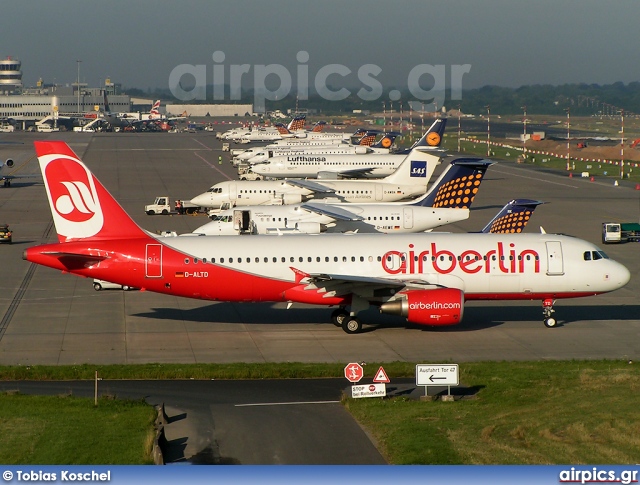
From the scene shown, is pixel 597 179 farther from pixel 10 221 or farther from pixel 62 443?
pixel 62 443

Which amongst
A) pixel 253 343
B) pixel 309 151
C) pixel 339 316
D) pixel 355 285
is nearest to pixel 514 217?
pixel 339 316

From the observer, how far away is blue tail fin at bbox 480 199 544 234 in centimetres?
5088

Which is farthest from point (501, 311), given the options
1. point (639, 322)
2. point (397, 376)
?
point (397, 376)

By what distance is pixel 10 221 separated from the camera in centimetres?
7669

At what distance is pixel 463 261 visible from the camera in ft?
129

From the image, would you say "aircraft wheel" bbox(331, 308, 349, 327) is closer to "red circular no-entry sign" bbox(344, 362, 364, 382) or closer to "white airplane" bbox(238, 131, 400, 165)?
"red circular no-entry sign" bbox(344, 362, 364, 382)

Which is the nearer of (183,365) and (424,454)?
(424,454)

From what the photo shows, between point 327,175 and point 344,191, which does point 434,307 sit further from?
point 327,175

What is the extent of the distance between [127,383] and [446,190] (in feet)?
112

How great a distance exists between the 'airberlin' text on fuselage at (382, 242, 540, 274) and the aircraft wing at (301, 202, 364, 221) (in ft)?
68.4

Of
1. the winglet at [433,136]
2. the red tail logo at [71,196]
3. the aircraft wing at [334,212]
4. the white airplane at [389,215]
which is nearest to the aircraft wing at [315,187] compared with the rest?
the winglet at [433,136]

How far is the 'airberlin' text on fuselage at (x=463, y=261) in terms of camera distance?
39344 millimetres

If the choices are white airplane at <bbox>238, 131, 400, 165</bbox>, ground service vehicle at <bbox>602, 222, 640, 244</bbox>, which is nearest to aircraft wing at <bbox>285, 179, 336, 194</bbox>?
ground service vehicle at <bbox>602, 222, 640, 244</bbox>

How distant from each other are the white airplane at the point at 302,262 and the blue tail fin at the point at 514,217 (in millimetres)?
10663
